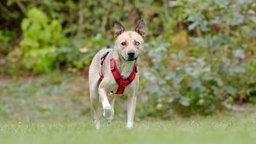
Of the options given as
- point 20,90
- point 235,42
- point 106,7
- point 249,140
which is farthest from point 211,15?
point 249,140

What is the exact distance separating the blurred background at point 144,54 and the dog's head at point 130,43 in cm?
425

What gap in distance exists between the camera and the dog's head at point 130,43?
9.98 meters

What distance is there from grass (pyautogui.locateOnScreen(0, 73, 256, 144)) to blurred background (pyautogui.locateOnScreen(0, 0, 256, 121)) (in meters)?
0.05

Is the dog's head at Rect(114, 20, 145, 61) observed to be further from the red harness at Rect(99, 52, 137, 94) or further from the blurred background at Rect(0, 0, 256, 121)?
the blurred background at Rect(0, 0, 256, 121)

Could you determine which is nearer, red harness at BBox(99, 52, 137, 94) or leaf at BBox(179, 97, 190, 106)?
red harness at BBox(99, 52, 137, 94)

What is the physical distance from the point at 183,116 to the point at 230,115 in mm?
970

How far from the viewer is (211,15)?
1612cm

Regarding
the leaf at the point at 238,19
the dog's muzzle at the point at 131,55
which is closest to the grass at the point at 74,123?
the dog's muzzle at the point at 131,55

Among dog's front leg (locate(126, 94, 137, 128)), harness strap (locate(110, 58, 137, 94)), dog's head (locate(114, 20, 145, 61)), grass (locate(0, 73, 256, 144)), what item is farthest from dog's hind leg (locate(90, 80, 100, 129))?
dog's head (locate(114, 20, 145, 61))

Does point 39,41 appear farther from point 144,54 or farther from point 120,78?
point 120,78

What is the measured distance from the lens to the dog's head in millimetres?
9984

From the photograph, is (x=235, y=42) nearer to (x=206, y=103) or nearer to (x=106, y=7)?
(x=206, y=103)

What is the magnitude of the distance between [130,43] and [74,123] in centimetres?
298

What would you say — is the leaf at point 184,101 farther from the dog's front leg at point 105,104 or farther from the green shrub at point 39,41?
the green shrub at point 39,41
